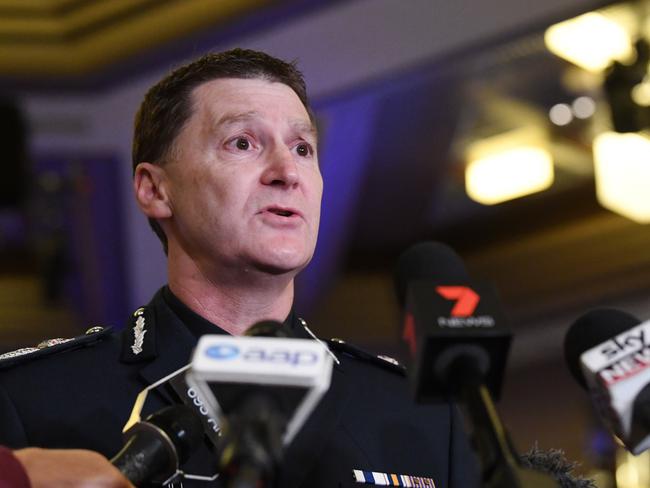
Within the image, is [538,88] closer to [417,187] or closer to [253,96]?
[417,187]

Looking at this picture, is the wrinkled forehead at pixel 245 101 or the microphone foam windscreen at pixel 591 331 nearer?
the microphone foam windscreen at pixel 591 331

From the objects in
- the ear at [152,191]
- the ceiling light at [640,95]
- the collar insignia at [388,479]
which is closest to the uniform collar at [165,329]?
the ear at [152,191]

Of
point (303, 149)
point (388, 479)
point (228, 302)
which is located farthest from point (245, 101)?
point (388, 479)

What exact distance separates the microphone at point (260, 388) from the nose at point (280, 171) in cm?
66

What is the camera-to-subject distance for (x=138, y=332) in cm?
156

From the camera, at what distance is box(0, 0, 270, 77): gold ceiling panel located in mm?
4230

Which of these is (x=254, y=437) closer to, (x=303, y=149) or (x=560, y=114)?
(x=303, y=149)

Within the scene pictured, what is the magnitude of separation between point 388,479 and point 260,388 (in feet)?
2.21

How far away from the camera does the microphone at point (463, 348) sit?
901mm

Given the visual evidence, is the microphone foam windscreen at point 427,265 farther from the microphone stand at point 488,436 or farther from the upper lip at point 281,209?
the microphone stand at point 488,436

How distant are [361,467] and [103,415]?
0.37 metres

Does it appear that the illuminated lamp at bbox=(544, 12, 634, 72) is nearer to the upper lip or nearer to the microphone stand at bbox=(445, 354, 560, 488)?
the upper lip

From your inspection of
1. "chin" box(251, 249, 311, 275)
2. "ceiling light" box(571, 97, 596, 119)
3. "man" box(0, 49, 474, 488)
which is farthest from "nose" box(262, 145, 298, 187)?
"ceiling light" box(571, 97, 596, 119)

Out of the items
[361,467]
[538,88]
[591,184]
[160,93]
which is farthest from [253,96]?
[591,184]
